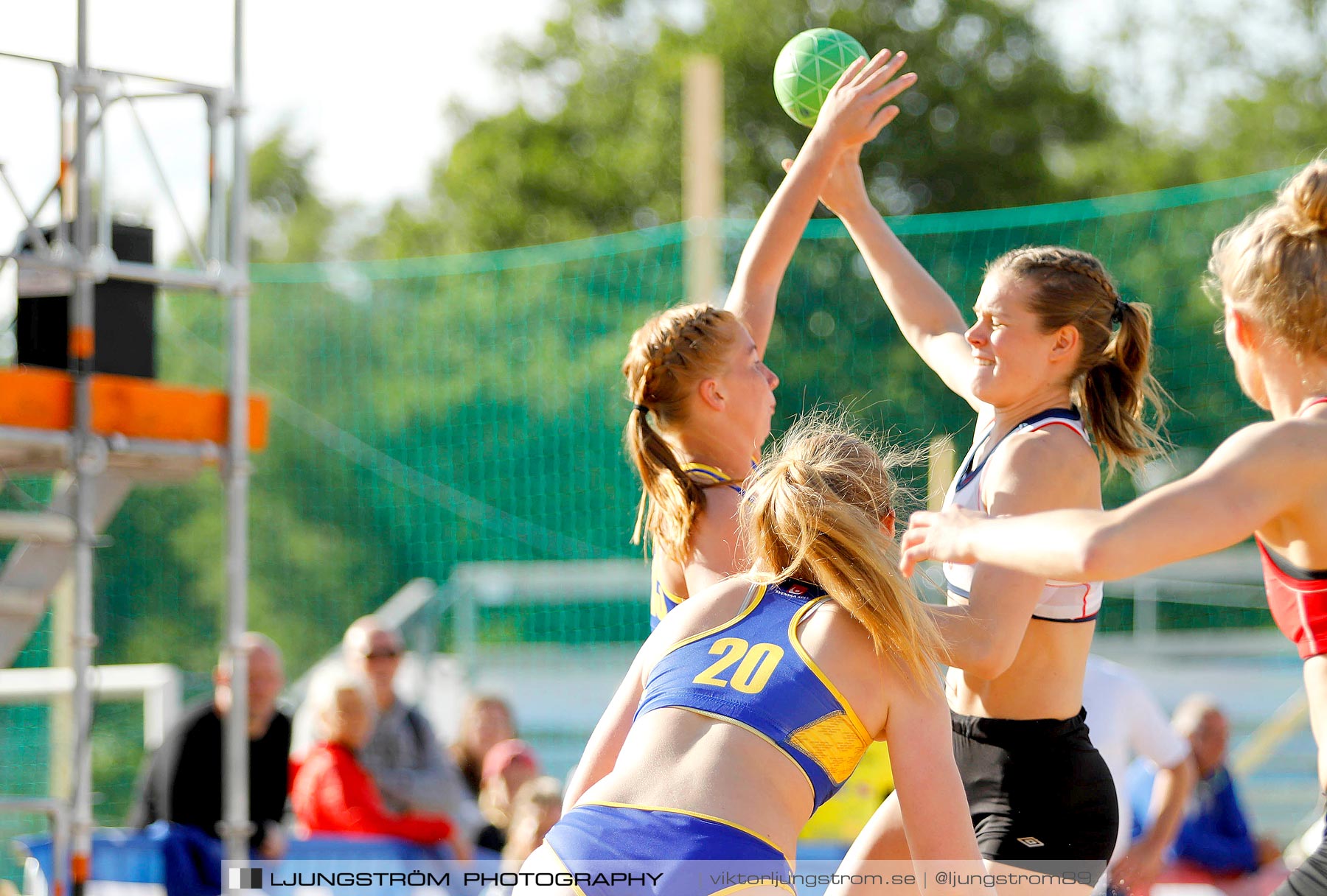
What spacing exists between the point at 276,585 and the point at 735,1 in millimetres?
16282

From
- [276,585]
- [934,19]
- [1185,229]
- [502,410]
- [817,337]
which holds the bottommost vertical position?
[276,585]

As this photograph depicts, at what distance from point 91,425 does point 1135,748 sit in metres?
3.95

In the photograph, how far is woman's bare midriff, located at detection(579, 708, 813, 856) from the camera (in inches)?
75.0

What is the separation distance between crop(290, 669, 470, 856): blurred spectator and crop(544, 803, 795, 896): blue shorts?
4137 mm

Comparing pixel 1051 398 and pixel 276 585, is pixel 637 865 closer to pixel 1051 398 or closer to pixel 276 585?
pixel 1051 398

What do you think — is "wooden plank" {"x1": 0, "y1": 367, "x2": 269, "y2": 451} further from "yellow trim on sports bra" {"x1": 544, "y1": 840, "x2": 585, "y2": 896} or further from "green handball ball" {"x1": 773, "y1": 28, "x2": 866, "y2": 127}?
"yellow trim on sports bra" {"x1": 544, "y1": 840, "x2": 585, "y2": 896}

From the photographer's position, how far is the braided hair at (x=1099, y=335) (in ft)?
8.24

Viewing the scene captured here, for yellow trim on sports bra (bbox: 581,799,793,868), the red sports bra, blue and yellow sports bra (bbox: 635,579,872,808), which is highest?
the red sports bra

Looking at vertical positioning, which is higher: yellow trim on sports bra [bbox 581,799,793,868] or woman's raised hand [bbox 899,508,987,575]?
woman's raised hand [bbox 899,508,987,575]

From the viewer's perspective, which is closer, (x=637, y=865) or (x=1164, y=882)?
(x=637, y=865)

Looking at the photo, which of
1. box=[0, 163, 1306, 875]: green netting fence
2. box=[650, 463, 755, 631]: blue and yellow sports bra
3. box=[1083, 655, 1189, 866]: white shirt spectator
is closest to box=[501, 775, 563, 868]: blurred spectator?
box=[1083, 655, 1189, 866]: white shirt spectator

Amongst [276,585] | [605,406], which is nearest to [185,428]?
[605,406]

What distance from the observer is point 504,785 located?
6.19 m

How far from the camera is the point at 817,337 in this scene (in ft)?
41.6
